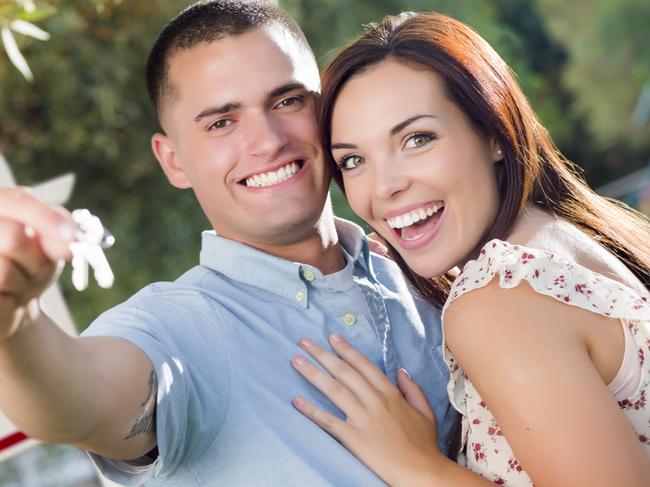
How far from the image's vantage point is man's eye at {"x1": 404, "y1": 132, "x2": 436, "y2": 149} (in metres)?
1.90

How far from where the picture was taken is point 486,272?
65.7 inches

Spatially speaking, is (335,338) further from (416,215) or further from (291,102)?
(291,102)

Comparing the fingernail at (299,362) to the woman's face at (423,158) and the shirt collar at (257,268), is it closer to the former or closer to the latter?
the shirt collar at (257,268)

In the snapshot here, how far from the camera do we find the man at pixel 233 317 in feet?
4.60

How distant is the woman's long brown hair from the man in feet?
0.59

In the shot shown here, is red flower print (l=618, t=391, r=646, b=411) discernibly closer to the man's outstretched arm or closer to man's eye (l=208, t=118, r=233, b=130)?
the man's outstretched arm

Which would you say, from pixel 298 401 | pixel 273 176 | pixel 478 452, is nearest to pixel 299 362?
pixel 298 401

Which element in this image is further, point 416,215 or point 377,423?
point 416,215

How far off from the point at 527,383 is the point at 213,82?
3.17 ft

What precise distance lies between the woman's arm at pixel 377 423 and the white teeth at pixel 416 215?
26 cm

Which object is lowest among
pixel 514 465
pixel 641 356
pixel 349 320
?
pixel 514 465

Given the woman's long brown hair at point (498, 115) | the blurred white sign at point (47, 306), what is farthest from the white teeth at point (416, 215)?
the blurred white sign at point (47, 306)

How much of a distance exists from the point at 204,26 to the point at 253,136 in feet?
0.89

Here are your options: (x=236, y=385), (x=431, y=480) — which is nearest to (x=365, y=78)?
(x=236, y=385)
